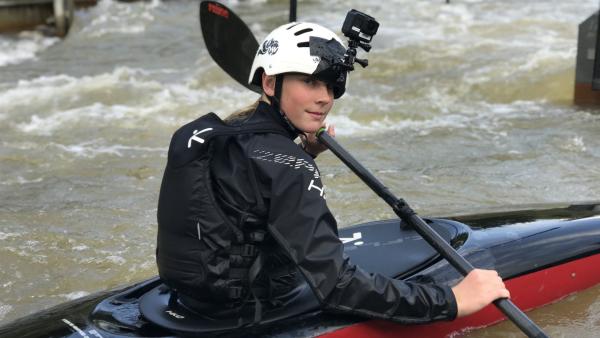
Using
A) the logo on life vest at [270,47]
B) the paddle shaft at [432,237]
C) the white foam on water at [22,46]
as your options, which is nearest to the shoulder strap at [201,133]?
the logo on life vest at [270,47]

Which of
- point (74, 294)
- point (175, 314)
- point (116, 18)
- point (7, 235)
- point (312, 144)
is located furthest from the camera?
point (116, 18)

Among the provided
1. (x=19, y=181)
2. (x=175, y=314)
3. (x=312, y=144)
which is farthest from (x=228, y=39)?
(x=19, y=181)

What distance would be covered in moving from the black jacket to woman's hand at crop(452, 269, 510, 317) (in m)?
0.17

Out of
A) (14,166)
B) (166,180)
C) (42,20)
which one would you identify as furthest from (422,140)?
(42,20)

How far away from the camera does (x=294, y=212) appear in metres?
2.24

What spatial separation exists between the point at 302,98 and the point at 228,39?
129 centimetres

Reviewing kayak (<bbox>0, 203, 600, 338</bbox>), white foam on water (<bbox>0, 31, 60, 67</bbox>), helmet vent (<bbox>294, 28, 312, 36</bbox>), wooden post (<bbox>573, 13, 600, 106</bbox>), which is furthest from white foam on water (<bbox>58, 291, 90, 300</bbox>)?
white foam on water (<bbox>0, 31, 60, 67</bbox>)

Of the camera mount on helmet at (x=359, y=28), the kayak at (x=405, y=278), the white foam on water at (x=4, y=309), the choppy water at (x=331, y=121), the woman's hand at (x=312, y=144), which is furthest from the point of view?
the choppy water at (x=331, y=121)

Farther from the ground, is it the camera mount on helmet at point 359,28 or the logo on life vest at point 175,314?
the camera mount on helmet at point 359,28

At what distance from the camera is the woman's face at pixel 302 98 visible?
2.42 metres

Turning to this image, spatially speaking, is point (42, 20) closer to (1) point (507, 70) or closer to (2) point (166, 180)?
(1) point (507, 70)

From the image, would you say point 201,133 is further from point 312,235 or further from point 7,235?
point 7,235

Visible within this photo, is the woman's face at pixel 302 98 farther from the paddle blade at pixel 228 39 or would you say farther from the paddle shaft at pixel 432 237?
the paddle blade at pixel 228 39

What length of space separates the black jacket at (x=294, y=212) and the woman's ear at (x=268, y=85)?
0.24 feet
